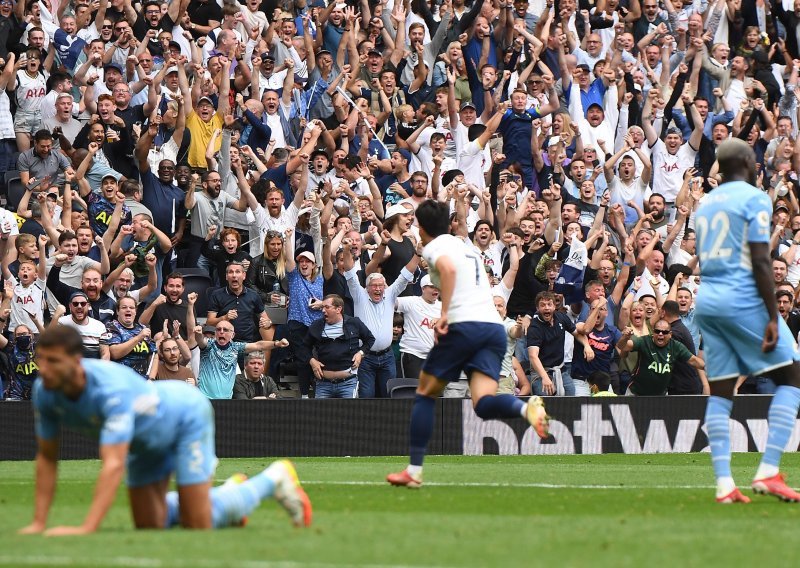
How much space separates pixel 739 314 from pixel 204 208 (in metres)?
11.0

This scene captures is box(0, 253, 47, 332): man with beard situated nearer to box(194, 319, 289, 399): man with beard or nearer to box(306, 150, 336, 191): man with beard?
box(194, 319, 289, 399): man with beard

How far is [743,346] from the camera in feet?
33.0

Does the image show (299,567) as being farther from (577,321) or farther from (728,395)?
(577,321)

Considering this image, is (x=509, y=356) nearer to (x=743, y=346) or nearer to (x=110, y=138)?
(x=110, y=138)

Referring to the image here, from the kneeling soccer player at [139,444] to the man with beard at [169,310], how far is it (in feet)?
34.0

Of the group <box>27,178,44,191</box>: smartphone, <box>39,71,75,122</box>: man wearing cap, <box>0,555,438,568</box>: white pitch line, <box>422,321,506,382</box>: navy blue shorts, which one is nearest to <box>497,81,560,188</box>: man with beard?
<box>39,71,75,122</box>: man wearing cap

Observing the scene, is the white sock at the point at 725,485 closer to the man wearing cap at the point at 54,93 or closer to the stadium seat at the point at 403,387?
the stadium seat at the point at 403,387

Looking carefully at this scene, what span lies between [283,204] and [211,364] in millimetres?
2823

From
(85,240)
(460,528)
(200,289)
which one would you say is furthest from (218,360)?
(460,528)

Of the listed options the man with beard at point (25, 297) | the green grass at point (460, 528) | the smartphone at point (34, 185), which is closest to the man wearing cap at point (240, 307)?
the man with beard at point (25, 297)

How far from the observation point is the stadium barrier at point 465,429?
18.2m

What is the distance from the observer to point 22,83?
19.9 meters

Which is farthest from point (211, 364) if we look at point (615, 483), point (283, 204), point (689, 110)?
point (689, 110)

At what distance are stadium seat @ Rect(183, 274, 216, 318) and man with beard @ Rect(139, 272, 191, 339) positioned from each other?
59 cm
